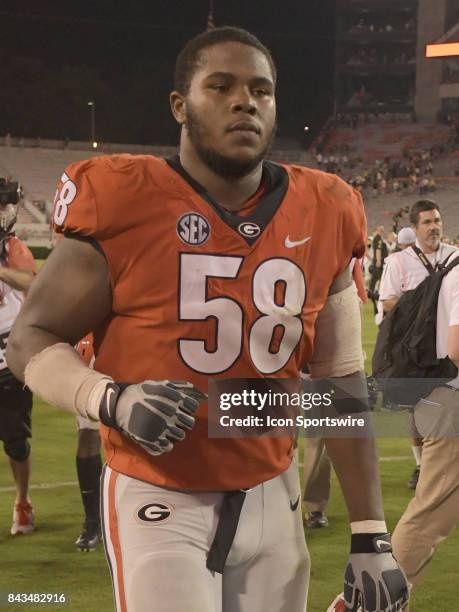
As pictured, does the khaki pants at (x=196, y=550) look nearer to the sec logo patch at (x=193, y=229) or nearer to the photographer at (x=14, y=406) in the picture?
the sec logo patch at (x=193, y=229)

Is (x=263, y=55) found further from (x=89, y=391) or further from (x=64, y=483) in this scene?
(x=64, y=483)

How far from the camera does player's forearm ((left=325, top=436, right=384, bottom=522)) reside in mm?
2338

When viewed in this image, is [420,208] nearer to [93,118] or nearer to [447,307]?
[447,307]

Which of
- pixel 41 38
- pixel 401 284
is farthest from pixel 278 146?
pixel 401 284

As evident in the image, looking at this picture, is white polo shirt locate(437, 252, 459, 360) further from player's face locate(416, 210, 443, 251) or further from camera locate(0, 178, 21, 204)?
camera locate(0, 178, 21, 204)

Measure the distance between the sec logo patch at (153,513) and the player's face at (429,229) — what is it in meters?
4.34

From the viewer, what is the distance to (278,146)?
5597 centimetres

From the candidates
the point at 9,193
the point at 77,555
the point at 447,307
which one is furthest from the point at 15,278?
the point at 447,307

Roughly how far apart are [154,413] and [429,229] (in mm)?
4674

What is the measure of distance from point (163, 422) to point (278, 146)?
55.0 m

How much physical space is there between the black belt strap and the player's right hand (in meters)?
0.40

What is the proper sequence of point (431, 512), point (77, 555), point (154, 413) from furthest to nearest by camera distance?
1. point (77, 555)
2. point (431, 512)
3. point (154, 413)

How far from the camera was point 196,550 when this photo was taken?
6.88ft

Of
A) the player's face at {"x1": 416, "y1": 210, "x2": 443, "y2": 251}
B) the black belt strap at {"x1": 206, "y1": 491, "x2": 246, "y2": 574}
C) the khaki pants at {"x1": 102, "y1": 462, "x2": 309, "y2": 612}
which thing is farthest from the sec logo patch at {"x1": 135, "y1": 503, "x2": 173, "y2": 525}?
the player's face at {"x1": 416, "y1": 210, "x2": 443, "y2": 251}
